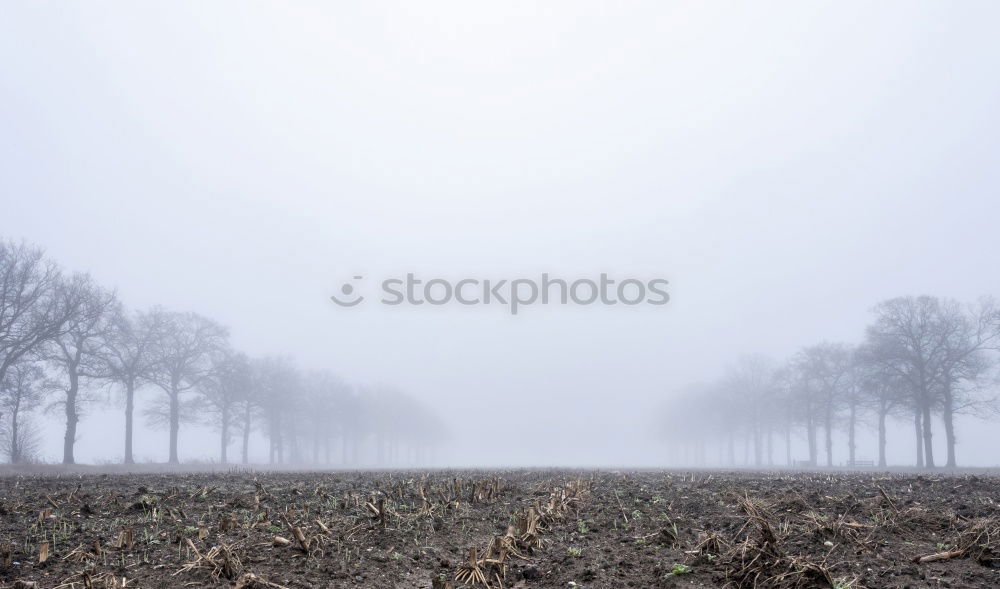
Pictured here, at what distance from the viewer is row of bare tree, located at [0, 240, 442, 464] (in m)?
35.0

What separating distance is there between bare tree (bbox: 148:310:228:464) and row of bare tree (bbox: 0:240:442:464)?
9 cm

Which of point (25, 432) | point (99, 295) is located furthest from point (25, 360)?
point (25, 432)

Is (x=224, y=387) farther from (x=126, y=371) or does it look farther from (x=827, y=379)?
(x=827, y=379)

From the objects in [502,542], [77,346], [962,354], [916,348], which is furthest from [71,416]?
[962,354]

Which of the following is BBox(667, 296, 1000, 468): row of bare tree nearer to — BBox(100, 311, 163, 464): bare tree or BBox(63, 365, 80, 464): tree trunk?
BBox(100, 311, 163, 464): bare tree

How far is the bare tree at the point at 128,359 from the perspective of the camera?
42625 mm

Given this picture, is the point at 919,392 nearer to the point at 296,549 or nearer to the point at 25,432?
the point at 296,549

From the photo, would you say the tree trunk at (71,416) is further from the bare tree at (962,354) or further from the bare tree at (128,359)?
the bare tree at (962,354)

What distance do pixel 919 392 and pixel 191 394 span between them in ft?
207

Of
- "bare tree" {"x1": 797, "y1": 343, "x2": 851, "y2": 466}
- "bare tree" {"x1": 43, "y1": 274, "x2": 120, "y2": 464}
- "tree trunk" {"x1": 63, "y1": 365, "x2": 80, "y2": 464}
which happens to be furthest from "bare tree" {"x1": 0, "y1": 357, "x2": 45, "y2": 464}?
"bare tree" {"x1": 797, "y1": 343, "x2": 851, "y2": 466}

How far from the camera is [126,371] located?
43.8 metres

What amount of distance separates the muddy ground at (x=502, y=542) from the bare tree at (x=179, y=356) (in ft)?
132

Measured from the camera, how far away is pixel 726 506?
11031mm

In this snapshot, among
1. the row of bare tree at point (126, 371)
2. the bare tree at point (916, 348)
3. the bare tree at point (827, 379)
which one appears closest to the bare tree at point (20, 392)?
the row of bare tree at point (126, 371)
